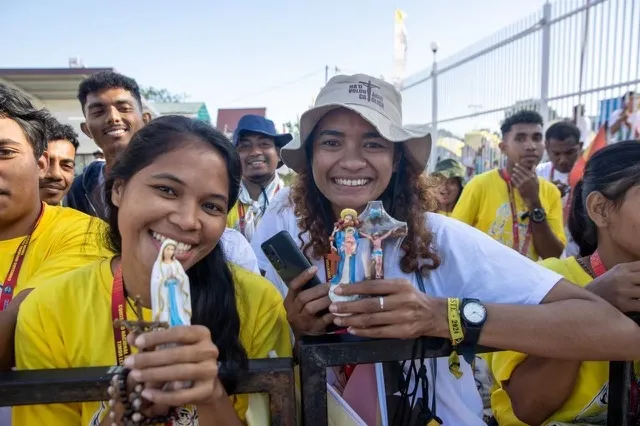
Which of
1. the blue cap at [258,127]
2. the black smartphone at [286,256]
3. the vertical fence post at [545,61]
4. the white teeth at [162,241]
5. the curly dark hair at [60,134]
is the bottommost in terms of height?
the black smartphone at [286,256]

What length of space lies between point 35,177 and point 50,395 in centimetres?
120

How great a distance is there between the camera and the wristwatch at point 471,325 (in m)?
1.19

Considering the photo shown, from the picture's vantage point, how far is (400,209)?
1.85m

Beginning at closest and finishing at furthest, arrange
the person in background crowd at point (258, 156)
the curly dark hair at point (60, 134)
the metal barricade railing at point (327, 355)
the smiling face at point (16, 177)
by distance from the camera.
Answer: the metal barricade railing at point (327, 355)
the smiling face at point (16, 177)
the curly dark hair at point (60, 134)
the person in background crowd at point (258, 156)

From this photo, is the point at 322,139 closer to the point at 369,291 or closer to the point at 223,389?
the point at 369,291

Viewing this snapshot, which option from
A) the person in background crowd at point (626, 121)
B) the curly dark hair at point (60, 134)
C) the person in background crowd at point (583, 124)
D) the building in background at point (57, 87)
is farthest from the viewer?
the building in background at point (57, 87)

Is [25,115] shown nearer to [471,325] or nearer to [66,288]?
[66,288]

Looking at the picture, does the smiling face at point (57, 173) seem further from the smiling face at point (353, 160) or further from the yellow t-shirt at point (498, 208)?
the yellow t-shirt at point (498, 208)

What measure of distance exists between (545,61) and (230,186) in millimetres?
6927

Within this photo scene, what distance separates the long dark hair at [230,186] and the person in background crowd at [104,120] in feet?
6.27

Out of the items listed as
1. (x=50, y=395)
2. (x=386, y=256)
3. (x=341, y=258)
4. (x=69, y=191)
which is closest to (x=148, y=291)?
(x=50, y=395)

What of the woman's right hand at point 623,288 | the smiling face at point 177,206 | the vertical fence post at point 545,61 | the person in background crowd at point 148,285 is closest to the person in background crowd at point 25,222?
the person in background crowd at point 148,285

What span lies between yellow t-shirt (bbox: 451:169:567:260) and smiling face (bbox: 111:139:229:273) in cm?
310

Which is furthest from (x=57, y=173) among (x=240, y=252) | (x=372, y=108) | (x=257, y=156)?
(x=372, y=108)
